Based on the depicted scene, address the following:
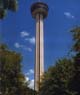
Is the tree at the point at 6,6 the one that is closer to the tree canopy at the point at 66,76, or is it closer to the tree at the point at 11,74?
the tree canopy at the point at 66,76

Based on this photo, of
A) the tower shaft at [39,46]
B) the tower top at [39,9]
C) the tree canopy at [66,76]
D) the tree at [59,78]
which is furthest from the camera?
Result: the tower top at [39,9]

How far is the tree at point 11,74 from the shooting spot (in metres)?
53.4

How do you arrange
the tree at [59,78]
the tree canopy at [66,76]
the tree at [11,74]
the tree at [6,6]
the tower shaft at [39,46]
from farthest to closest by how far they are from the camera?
the tower shaft at [39,46] → the tree at [11,74] → the tree at [59,78] → the tree canopy at [66,76] → the tree at [6,6]

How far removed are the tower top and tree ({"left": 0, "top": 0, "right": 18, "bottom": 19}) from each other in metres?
90.0

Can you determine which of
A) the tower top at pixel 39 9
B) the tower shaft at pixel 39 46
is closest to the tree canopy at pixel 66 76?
the tower shaft at pixel 39 46

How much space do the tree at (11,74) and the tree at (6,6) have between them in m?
21.7

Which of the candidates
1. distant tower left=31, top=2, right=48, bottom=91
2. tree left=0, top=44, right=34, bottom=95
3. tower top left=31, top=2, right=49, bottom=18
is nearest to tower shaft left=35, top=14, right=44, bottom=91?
distant tower left=31, top=2, right=48, bottom=91

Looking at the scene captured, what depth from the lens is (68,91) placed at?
4341cm

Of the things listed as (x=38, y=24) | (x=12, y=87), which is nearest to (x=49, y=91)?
(x=12, y=87)

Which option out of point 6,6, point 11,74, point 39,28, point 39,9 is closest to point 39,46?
point 39,28

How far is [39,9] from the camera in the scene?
399ft

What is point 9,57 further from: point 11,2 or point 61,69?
point 11,2

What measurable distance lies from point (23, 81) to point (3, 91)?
5.67 meters

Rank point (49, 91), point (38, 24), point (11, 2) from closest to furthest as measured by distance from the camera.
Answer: point (11, 2) → point (49, 91) → point (38, 24)
